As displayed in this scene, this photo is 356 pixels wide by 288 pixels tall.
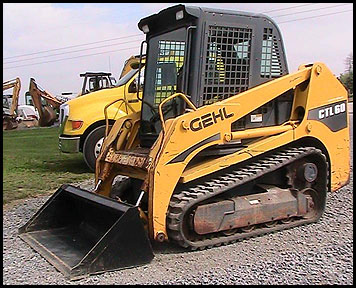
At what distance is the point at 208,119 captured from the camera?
16.5 feet

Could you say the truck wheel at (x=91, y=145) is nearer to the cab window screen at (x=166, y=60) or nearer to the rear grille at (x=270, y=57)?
the cab window screen at (x=166, y=60)

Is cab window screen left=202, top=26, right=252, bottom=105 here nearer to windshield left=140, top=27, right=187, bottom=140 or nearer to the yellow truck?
windshield left=140, top=27, right=187, bottom=140

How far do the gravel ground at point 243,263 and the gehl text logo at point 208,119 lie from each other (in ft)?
3.85

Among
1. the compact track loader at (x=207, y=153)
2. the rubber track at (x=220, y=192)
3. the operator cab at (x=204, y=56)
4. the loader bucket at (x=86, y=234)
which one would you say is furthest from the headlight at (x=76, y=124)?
the rubber track at (x=220, y=192)

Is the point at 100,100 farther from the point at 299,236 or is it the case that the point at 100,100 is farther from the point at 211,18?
the point at 299,236

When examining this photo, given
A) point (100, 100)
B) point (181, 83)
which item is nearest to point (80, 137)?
point (100, 100)

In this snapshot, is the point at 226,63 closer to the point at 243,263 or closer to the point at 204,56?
the point at 204,56

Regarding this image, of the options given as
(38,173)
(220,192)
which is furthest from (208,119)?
(38,173)

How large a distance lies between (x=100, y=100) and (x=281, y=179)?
505 centimetres

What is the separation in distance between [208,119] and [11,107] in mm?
24394

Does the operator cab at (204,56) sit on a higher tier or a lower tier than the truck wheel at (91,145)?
higher

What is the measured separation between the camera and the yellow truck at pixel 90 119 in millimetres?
9672

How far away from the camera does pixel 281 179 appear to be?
5.80 meters

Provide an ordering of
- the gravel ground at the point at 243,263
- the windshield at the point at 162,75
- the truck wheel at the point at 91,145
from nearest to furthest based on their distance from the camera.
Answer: the gravel ground at the point at 243,263
the windshield at the point at 162,75
the truck wheel at the point at 91,145
